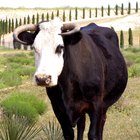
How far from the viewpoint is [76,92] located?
7.43 meters

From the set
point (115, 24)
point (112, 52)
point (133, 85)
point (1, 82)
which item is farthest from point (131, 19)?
point (112, 52)

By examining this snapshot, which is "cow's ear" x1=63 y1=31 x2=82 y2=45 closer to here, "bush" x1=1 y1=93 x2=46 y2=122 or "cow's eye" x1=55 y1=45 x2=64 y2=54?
"cow's eye" x1=55 y1=45 x2=64 y2=54

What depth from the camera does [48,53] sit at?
21.6 ft

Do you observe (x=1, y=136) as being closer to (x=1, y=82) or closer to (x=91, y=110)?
(x=91, y=110)

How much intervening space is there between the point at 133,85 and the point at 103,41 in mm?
10575

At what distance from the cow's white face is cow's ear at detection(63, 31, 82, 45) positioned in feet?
0.64

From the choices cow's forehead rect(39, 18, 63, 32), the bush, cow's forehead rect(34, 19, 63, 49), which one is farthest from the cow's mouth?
the bush

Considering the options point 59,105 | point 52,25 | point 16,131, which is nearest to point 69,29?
→ point 52,25

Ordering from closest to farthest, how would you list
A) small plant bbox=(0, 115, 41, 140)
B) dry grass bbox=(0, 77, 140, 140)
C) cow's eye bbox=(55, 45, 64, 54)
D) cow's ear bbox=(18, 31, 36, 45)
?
cow's eye bbox=(55, 45, 64, 54) < cow's ear bbox=(18, 31, 36, 45) < small plant bbox=(0, 115, 41, 140) < dry grass bbox=(0, 77, 140, 140)

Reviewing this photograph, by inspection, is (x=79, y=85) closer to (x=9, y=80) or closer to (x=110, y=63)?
(x=110, y=63)

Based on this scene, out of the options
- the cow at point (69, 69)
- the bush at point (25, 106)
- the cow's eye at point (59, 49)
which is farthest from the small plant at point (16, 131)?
the bush at point (25, 106)

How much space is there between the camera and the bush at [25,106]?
13.8m

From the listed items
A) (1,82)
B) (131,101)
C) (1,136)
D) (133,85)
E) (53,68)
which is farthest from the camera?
(1,82)

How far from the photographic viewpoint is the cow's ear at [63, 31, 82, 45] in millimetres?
7086
